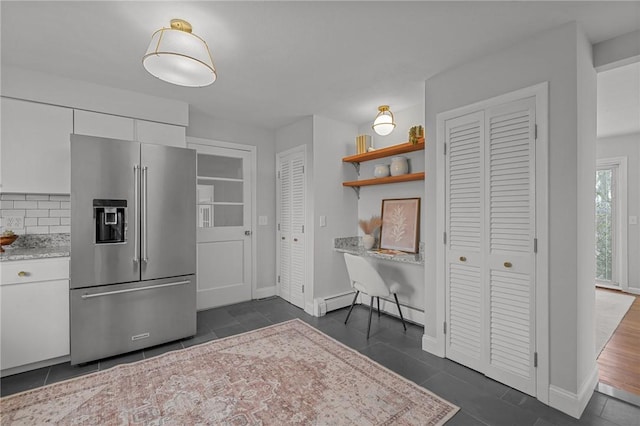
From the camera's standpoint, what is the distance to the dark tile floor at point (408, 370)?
5.99ft

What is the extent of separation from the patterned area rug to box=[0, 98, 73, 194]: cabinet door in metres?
1.70

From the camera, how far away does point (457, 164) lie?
2.45 metres

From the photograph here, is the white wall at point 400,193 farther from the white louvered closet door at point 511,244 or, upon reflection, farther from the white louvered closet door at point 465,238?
the white louvered closet door at point 511,244

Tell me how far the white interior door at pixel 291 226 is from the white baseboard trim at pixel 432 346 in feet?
5.47

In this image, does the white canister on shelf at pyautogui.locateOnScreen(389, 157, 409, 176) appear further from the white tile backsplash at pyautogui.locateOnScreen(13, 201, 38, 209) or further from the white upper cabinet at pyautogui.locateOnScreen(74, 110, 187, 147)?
the white tile backsplash at pyautogui.locateOnScreen(13, 201, 38, 209)

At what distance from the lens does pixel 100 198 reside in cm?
251

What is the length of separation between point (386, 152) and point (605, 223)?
4.54m

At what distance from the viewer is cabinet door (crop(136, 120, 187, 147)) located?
10.1ft

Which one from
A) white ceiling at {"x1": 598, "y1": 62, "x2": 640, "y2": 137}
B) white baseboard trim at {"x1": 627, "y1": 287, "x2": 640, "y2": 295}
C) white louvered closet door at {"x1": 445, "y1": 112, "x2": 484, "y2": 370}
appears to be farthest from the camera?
white baseboard trim at {"x1": 627, "y1": 287, "x2": 640, "y2": 295}

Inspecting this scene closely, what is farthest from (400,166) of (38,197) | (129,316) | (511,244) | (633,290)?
(633,290)

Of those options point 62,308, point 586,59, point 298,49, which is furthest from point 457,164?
point 62,308

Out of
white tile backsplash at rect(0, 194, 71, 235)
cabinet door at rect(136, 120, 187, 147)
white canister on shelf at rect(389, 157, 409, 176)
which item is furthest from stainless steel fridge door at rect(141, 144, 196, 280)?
white canister on shelf at rect(389, 157, 409, 176)

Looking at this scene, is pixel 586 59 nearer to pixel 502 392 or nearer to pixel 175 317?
→ pixel 502 392

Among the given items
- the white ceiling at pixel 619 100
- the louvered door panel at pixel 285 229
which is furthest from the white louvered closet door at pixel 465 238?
the louvered door panel at pixel 285 229
